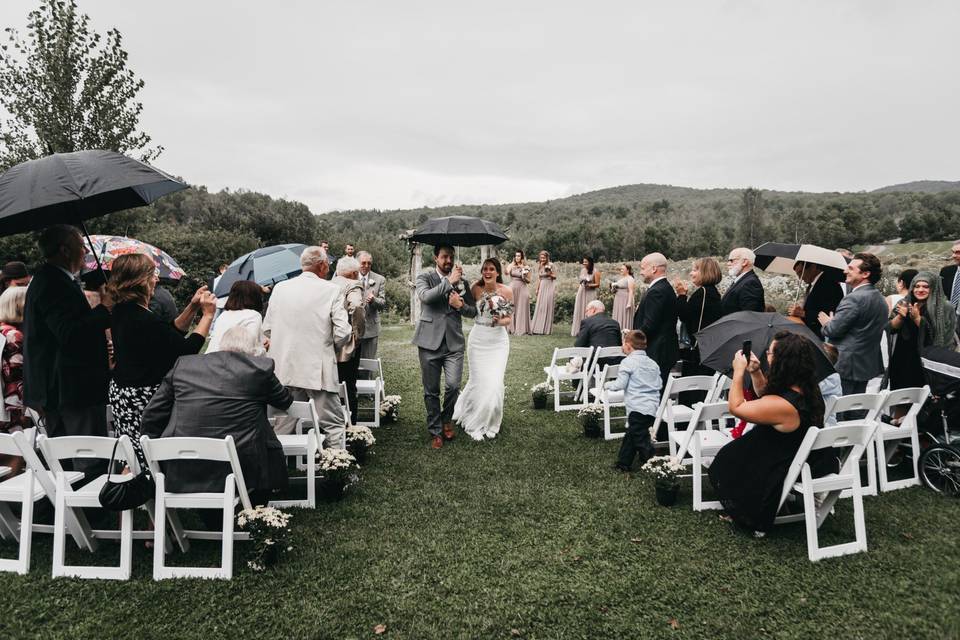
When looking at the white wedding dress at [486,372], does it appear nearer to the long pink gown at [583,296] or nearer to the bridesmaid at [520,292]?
the long pink gown at [583,296]

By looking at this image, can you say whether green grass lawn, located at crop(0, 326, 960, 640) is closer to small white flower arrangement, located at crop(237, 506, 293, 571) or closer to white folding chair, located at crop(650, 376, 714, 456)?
small white flower arrangement, located at crop(237, 506, 293, 571)

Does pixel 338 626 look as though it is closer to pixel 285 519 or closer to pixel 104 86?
pixel 285 519

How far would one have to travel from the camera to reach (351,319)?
5930 millimetres

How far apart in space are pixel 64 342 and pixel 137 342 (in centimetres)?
62

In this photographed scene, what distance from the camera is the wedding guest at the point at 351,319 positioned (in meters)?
5.73

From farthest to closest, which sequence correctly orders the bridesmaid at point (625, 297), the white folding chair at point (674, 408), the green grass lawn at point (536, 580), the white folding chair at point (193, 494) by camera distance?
the bridesmaid at point (625, 297) < the white folding chair at point (674, 408) < the white folding chair at point (193, 494) < the green grass lawn at point (536, 580)

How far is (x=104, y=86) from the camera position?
11445mm

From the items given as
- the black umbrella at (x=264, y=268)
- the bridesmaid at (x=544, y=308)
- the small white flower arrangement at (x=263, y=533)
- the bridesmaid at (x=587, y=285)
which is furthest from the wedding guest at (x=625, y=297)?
the small white flower arrangement at (x=263, y=533)

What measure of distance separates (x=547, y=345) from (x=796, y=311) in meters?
7.67

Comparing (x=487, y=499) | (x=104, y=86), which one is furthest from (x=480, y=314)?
(x=104, y=86)

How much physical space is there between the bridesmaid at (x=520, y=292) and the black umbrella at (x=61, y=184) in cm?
1081

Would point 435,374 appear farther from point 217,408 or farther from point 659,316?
point 217,408

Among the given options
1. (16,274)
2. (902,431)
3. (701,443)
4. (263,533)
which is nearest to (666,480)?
(701,443)

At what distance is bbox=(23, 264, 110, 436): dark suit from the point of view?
382 cm
